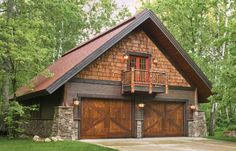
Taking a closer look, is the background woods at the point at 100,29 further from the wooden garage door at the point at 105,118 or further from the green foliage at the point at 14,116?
the wooden garage door at the point at 105,118

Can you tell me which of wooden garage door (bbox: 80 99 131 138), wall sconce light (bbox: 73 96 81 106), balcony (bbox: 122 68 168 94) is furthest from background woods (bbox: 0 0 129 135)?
balcony (bbox: 122 68 168 94)

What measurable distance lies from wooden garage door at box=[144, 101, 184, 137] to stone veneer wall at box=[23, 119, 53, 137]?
553 cm

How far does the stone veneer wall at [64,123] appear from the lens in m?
19.0

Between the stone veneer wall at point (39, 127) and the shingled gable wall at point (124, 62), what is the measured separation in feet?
10.8

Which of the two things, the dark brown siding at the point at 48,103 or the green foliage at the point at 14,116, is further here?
the dark brown siding at the point at 48,103

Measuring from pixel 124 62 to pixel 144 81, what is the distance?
167 centimetres

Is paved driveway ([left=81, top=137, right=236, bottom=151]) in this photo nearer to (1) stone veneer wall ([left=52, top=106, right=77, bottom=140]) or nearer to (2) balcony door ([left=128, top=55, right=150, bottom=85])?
(1) stone veneer wall ([left=52, top=106, right=77, bottom=140])

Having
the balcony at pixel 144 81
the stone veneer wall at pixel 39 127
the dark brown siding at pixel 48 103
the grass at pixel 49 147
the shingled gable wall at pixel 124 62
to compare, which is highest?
the shingled gable wall at pixel 124 62

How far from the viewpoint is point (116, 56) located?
21.3 m

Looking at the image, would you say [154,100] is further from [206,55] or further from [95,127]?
[206,55]

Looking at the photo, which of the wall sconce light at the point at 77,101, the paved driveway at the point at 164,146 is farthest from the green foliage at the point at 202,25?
the wall sconce light at the point at 77,101

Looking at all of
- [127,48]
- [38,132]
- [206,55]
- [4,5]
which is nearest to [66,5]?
[4,5]

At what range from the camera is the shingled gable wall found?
20.6 meters

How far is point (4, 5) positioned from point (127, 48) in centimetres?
783
